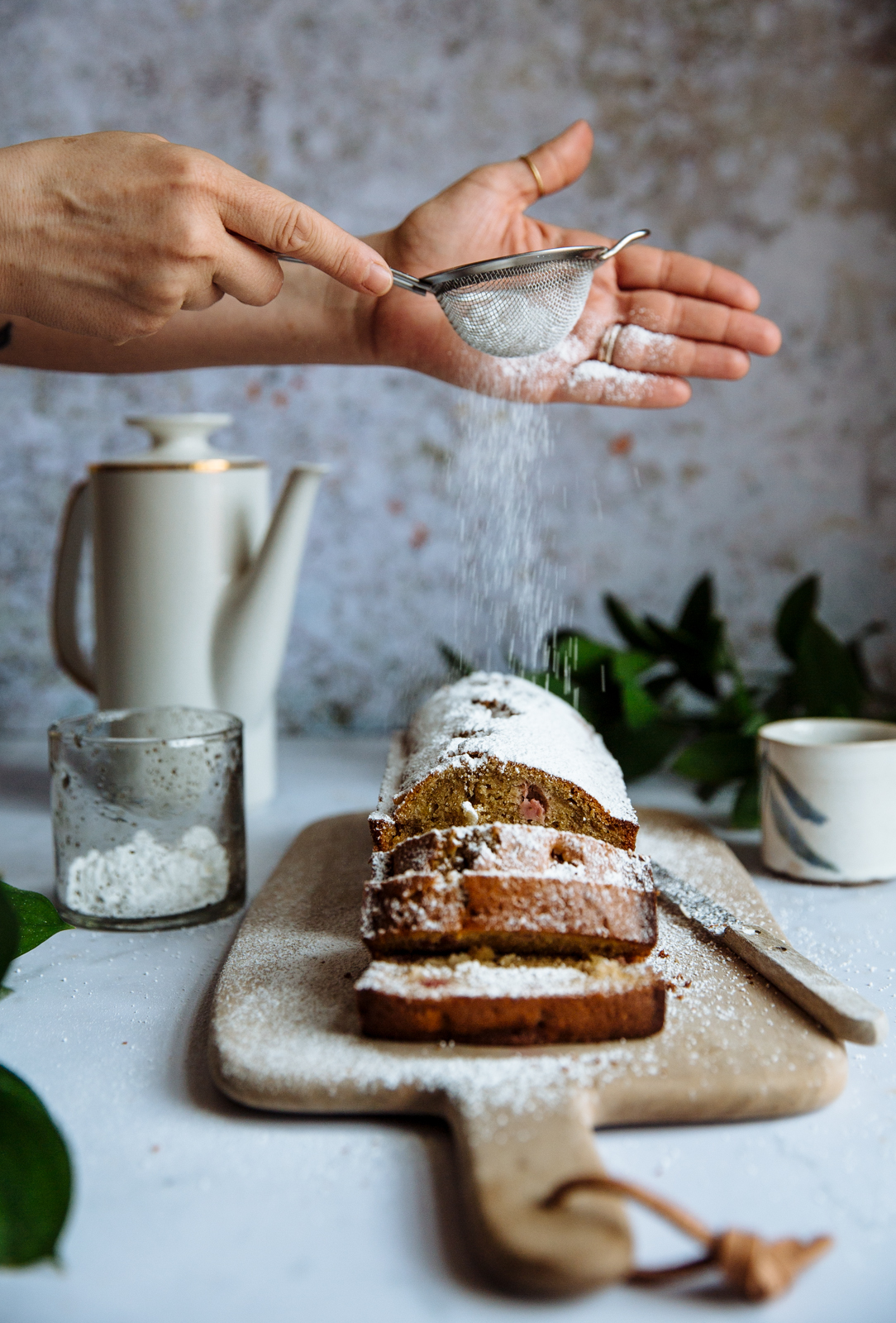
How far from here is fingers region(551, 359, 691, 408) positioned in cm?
124

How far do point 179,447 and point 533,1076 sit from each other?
2.97ft

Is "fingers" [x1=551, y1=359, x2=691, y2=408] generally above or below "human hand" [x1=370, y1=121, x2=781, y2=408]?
below

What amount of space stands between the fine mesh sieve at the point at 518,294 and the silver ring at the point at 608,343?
5.5 inches

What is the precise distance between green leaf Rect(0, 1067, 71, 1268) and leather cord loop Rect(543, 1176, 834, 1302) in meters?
0.24

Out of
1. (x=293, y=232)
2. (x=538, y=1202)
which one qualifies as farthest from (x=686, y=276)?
(x=538, y=1202)

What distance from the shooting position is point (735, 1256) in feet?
1.59

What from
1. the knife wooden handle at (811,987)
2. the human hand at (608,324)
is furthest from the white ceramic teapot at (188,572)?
the knife wooden handle at (811,987)

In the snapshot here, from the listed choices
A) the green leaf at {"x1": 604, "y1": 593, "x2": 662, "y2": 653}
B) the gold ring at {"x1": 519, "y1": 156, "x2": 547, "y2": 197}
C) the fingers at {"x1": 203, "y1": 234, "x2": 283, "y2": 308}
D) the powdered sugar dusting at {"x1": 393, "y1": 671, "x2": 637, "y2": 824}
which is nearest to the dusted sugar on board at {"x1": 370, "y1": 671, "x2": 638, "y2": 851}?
the powdered sugar dusting at {"x1": 393, "y1": 671, "x2": 637, "y2": 824}

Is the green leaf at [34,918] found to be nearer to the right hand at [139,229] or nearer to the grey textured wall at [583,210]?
the right hand at [139,229]

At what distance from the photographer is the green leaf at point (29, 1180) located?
47 centimetres

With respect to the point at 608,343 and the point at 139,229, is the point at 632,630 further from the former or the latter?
the point at 139,229

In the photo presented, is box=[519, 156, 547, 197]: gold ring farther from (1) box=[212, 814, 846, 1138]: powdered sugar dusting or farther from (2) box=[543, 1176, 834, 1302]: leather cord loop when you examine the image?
(2) box=[543, 1176, 834, 1302]: leather cord loop

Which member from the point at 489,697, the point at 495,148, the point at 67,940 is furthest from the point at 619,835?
the point at 495,148

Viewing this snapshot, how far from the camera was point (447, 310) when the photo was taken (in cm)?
107
